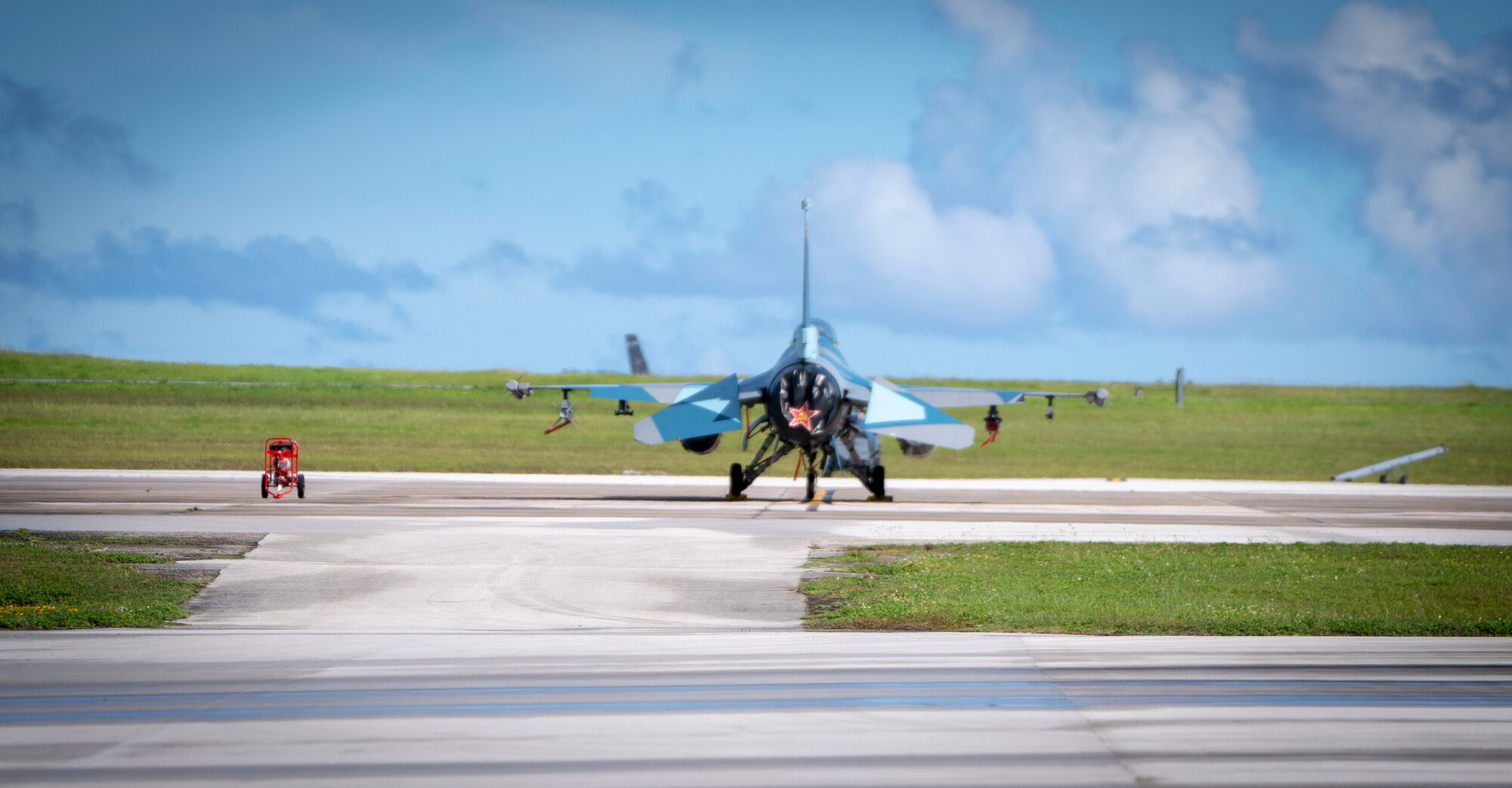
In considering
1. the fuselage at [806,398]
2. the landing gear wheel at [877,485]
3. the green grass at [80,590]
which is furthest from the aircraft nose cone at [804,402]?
the green grass at [80,590]

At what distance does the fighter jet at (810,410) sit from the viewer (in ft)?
94.0

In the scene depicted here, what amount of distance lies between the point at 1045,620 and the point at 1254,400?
6314 centimetres

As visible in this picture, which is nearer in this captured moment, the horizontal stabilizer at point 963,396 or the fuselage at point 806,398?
the fuselage at point 806,398

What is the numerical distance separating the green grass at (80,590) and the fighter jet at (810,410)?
11.5 metres

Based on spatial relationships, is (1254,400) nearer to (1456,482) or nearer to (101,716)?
(1456,482)

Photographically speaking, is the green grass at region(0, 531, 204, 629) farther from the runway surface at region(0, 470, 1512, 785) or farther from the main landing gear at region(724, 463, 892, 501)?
the main landing gear at region(724, 463, 892, 501)

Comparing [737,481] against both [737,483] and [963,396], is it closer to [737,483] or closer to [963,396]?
[737,483]

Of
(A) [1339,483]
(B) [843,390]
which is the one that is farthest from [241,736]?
(A) [1339,483]

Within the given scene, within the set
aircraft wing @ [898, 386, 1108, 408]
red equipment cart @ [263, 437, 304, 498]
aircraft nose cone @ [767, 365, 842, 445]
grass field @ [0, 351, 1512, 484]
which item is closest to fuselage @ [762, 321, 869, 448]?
aircraft nose cone @ [767, 365, 842, 445]

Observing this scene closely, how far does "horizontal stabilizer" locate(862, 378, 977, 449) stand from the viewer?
2836cm

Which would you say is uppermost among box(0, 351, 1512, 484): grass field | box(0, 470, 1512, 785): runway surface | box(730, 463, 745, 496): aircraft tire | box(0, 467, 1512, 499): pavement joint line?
box(0, 351, 1512, 484): grass field

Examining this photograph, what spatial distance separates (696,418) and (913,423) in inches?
197

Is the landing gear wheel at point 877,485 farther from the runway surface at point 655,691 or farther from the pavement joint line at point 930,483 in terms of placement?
the runway surface at point 655,691

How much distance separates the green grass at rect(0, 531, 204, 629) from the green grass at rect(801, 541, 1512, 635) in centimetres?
811
